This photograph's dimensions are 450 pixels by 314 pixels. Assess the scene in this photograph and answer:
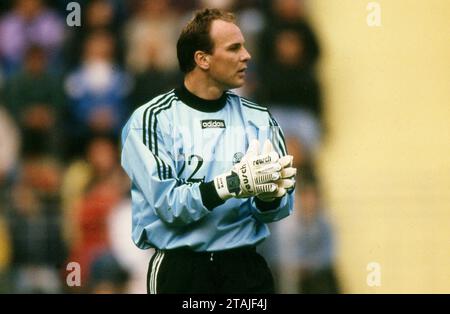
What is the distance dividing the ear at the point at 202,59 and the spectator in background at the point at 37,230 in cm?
218

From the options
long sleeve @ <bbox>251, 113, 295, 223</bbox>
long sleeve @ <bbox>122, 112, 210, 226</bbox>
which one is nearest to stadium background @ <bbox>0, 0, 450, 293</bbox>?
long sleeve @ <bbox>122, 112, 210, 226</bbox>

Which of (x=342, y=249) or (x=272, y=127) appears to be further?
(x=342, y=249)

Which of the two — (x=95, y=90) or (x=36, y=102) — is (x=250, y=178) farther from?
(x=36, y=102)

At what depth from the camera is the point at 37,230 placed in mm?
6289

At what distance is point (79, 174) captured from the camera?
6297mm

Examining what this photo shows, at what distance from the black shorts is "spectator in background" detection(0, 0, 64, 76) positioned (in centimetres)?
249

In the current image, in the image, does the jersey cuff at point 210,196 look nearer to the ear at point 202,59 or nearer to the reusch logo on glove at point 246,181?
the reusch logo on glove at point 246,181

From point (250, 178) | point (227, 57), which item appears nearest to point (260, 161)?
point (250, 178)

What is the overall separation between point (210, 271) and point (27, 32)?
9.55 feet
